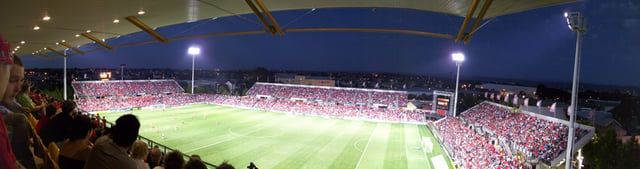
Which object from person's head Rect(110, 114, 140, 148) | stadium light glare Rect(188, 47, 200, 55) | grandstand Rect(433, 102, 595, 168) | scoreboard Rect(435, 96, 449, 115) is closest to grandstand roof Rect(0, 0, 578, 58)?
person's head Rect(110, 114, 140, 148)

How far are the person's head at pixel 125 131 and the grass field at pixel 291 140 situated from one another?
16133 mm

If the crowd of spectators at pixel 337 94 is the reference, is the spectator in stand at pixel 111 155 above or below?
above

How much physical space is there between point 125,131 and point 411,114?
36658 millimetres

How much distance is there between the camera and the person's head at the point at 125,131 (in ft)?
6.48

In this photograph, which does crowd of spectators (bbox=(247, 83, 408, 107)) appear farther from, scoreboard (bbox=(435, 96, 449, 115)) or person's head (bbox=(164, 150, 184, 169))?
person's head (bbox=(164, 150, 184, 169))

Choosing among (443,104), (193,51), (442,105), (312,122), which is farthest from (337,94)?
(193,51)

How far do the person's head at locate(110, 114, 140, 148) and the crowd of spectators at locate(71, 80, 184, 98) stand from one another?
50210 mm

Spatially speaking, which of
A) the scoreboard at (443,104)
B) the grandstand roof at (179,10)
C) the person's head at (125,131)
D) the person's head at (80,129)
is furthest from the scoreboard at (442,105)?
the person's head at (125,131)

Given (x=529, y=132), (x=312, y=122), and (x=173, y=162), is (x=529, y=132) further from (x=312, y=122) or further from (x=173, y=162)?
(x=173, y=162)

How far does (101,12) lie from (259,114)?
3465 cm

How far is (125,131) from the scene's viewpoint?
202 centimetres

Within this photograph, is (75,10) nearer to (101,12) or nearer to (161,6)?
(101,12)

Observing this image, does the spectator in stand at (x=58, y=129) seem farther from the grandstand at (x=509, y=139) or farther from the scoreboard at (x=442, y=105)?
the scoreboard at (x=442, y=105)

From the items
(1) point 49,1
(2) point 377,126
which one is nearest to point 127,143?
(1) point 49,1
